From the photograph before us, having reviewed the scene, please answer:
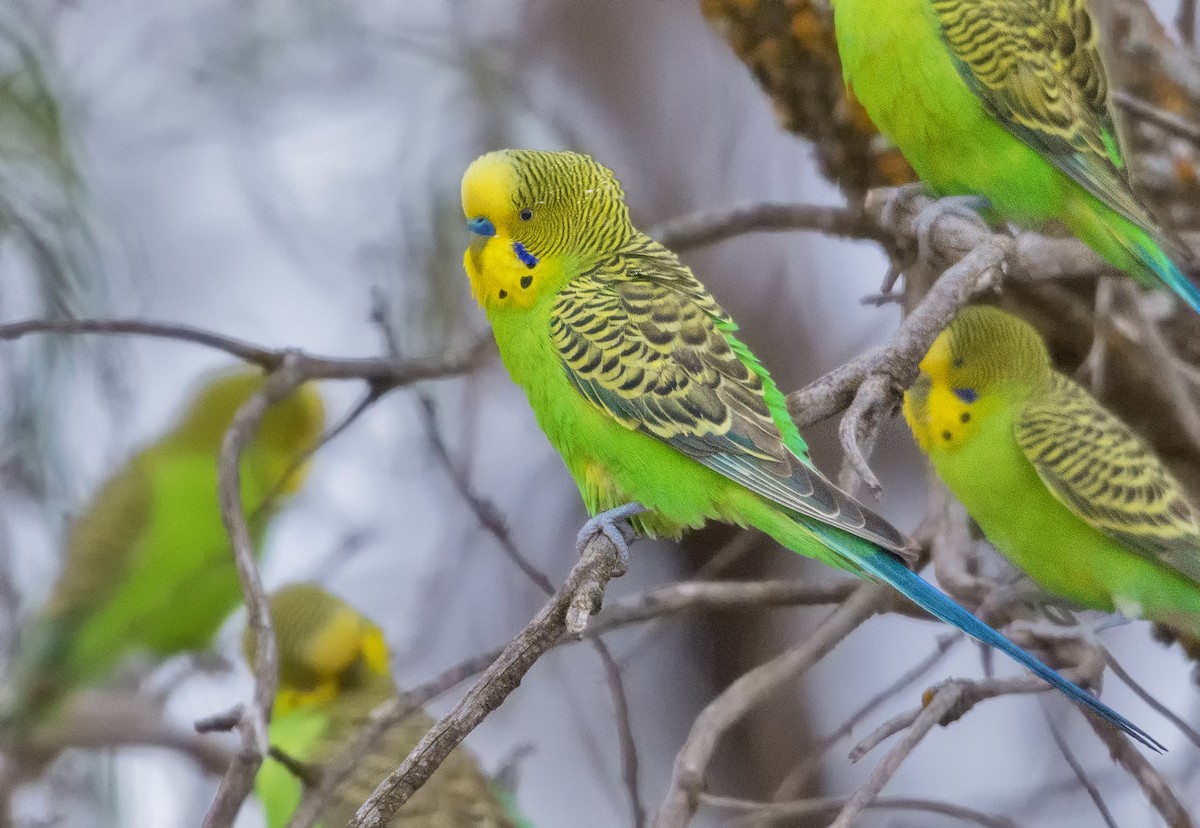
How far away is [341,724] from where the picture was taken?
7.86 feet

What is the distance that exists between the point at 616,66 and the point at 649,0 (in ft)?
0.83

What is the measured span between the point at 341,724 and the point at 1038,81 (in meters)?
1.73

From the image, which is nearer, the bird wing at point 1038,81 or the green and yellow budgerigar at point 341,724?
the bird wing at point 1038,81

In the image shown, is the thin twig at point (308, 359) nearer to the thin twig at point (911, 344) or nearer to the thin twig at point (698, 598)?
the thin twig at point (698, 598)

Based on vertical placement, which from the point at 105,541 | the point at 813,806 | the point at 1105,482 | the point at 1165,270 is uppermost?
the point at 105,541

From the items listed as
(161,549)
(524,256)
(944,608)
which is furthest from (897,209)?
(161,549)

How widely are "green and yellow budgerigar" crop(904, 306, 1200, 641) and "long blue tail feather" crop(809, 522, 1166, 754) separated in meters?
0.49

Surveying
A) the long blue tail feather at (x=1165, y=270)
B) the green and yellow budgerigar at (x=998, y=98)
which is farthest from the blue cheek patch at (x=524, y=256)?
the long blue tail feather at (x=1165, y=270)

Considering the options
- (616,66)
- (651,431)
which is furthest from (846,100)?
(616,66)

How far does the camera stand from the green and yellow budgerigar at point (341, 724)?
2.09 meters

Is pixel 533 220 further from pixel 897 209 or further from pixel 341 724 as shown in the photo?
pixel 341 724

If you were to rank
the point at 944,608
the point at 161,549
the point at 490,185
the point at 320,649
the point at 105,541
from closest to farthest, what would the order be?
the point at 944,608 < the point at 490,185 < the point at 320,649 < the point at 105,541 < the point at 161,549

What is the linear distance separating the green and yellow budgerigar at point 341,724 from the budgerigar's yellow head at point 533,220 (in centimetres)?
95

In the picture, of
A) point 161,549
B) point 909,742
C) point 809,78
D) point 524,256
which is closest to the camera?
point 524,256
